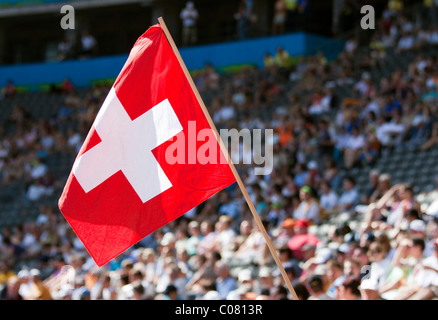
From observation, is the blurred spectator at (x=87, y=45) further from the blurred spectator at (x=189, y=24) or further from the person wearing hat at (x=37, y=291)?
the person wearing hat at (x=37, y=291)

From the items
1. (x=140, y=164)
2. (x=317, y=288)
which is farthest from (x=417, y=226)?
(x=140, y=164)

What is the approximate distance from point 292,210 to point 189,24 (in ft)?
39.9

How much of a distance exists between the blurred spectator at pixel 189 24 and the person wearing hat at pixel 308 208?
1223cm

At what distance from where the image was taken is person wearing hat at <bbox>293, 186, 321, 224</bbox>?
39.8 ft

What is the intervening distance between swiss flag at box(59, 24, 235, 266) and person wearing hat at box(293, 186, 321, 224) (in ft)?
20.6

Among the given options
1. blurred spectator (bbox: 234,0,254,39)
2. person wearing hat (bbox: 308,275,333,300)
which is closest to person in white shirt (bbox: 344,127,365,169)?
person wearing hat (bbox: 308,275,333,300)

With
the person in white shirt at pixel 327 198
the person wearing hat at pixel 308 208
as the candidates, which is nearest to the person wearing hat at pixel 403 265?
the person wearing hat at pixel 308 208

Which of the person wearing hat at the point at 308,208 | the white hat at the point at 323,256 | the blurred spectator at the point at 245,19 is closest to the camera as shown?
the white hat at the point at 323,256

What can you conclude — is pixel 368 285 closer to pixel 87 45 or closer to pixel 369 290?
pixel 369 290

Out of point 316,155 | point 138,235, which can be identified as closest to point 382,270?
point 138,235

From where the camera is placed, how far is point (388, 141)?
1366cm

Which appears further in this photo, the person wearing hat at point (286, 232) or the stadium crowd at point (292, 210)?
the person wearing hat at point (286, 232)

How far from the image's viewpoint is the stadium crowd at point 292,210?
8633 millimetres

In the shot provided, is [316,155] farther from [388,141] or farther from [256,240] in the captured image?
[256,240]
